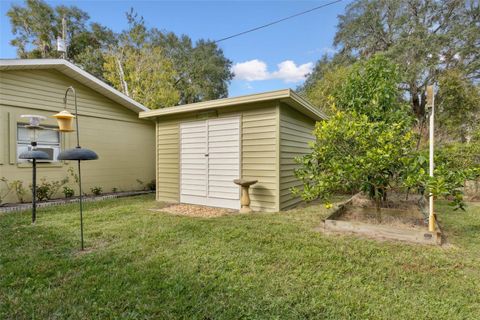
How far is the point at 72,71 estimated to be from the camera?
6387mm

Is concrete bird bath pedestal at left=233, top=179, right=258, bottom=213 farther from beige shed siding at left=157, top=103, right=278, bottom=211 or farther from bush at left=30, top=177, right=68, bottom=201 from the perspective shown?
bush at left=30, top=177, right=68, bottom=201

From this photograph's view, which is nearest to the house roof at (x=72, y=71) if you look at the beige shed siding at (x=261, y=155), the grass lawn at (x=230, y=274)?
the grass lawn at (x=230, y=274)

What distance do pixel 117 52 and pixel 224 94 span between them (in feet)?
30.4

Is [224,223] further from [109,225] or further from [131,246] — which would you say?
[109,225]

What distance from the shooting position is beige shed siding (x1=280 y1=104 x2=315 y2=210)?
5.04 meters

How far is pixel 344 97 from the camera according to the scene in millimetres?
4805

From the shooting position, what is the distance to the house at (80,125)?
5.62 metres

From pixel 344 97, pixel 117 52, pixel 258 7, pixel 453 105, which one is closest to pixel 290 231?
pixel 344 97

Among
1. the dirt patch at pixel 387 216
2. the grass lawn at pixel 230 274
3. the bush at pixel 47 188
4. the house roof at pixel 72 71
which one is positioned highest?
the house roof at pixel 72 71

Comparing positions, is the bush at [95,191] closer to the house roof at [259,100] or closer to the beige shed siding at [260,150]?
the house roof at [259,100]

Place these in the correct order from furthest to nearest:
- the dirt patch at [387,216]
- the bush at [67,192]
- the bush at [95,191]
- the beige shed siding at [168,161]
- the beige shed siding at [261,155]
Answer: the bush at [95,191], the bush at [67,192], the beige shed siding at [168,161], the beige shed siding at [261,155], the dirt patch at [387,216]

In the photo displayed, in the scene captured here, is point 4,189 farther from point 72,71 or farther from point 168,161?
point 168,161

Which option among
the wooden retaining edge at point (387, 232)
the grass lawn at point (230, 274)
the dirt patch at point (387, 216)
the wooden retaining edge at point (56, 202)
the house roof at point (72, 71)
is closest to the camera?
the grass lawn at point (230, 274)

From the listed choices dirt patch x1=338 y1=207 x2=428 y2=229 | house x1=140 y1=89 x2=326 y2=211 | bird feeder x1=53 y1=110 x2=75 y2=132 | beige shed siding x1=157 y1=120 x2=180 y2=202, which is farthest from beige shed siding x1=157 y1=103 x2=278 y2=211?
bird feeder x1=53 y1=110 x2=75 y2=132
